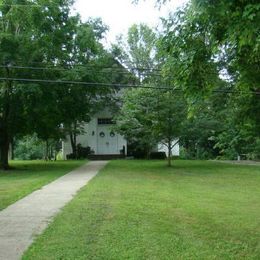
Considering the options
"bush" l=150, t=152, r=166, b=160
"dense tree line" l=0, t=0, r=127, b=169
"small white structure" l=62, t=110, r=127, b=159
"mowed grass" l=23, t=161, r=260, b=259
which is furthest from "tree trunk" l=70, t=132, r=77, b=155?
"mowed grass" l=23, t=161, r=260, b=259

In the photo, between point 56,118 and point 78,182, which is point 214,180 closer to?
point 78,182

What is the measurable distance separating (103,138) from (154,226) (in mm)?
36318

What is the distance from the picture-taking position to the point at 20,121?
29.6 meters

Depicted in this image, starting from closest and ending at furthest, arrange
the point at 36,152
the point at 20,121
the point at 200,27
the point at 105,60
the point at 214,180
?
1. the point at 200,27
2. the point at 214,180
3. the point at 20,121
4. the point at 105,60
5. the point at 36,152

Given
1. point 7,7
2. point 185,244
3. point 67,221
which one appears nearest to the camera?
point 185,244

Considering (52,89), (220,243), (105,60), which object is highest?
(105,60)

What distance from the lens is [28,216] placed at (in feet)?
36.1

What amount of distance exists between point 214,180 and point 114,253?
14.5m

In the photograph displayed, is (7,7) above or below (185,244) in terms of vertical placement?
above

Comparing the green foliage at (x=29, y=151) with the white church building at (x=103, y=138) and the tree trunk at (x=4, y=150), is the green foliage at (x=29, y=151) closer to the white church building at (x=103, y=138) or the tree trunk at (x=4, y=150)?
the white church building at (x=103, y=138)

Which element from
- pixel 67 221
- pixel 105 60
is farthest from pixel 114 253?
pixel 105 60

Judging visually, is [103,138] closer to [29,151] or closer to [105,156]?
[105,156]

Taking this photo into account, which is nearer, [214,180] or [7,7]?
[214,180]

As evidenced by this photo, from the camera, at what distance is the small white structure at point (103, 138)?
1793 inches
